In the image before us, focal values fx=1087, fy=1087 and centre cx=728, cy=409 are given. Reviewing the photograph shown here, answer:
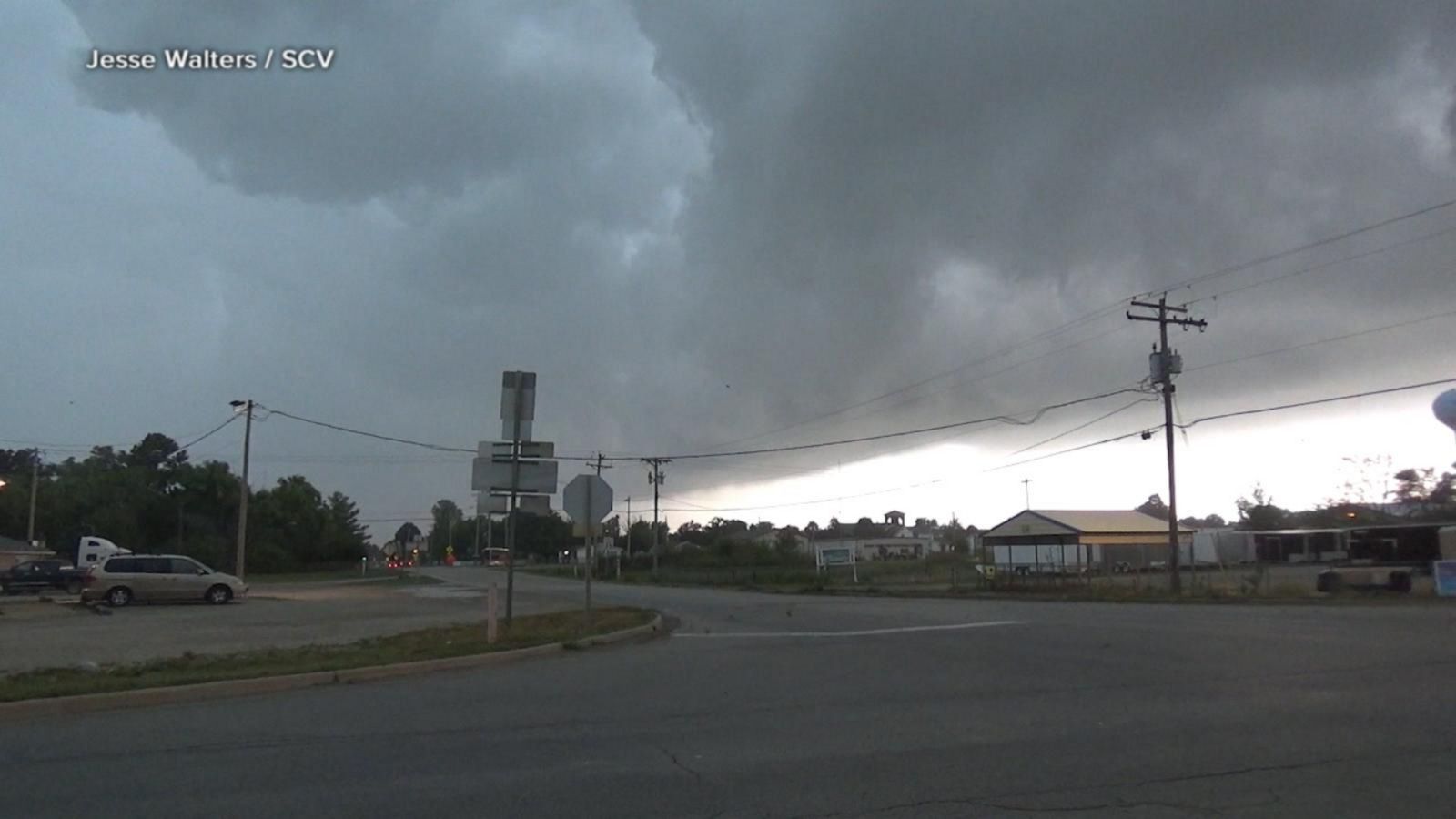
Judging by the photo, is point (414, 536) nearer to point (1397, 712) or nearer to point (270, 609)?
point (270, 609)

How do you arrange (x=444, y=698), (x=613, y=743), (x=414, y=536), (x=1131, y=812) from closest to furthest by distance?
(x=1131, y=812), (x=613, y=743), (x=444, y=698), (x=414, y=536)

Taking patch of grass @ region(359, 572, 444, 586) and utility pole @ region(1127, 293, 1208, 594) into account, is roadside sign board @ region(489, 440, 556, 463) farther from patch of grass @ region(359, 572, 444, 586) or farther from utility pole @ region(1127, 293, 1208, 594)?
patch of grass @ region(359, 572, 444, 586)

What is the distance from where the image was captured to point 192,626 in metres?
24.7

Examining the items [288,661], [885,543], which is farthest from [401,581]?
[885,543]

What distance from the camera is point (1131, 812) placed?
22.2ft

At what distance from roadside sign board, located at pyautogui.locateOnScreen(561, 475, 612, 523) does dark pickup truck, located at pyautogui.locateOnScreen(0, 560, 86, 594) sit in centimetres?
3285

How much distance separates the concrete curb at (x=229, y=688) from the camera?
1146cm

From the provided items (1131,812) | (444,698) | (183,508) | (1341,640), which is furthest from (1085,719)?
(183,508)

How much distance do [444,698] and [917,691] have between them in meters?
5.30

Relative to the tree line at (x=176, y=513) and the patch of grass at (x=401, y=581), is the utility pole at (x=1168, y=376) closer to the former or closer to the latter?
the patch of grass at (x=401, y=581)

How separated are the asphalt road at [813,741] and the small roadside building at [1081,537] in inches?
2405

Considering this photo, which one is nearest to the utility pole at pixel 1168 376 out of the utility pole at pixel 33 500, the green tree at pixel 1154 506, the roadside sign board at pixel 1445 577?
the roadside sign board at pixel 1445 577

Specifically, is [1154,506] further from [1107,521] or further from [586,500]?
[586,500]

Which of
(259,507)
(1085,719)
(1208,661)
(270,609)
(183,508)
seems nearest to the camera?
(1085,719)
